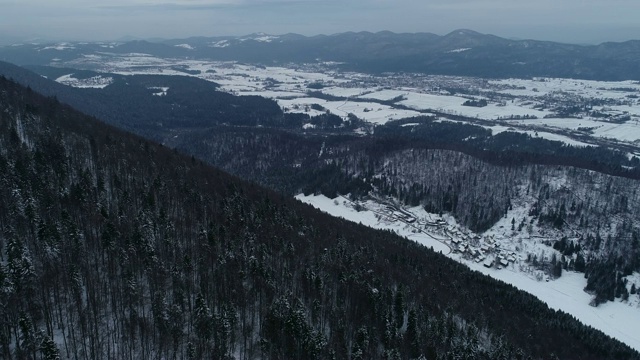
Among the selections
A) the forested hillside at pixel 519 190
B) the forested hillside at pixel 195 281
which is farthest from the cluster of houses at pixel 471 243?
the forested hillside at pixel 195 281

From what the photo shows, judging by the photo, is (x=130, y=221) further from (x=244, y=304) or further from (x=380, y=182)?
(x=380, y=182)

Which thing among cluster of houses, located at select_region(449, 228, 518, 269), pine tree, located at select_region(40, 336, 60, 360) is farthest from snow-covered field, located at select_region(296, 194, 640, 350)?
pine tree, located at select_region(40, 336, 60, 360)

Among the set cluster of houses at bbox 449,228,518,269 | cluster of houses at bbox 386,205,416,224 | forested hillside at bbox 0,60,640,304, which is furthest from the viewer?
cluster of houses at bbox 386,205,416,224

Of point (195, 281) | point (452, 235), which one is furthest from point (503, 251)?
point (195, 281)

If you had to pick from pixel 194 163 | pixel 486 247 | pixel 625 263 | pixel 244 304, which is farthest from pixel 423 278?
pixel 625 263

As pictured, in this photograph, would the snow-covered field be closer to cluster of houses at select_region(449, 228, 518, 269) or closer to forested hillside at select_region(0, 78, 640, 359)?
cluster of houses at select_region(449, 228, 518, 269)

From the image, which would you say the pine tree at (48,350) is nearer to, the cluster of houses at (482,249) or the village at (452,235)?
the village at (452,235)

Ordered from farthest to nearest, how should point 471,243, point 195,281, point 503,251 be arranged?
1. point 471,243
2. point 503,251
3. point 195,281

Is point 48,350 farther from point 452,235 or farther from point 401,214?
point 401,214
